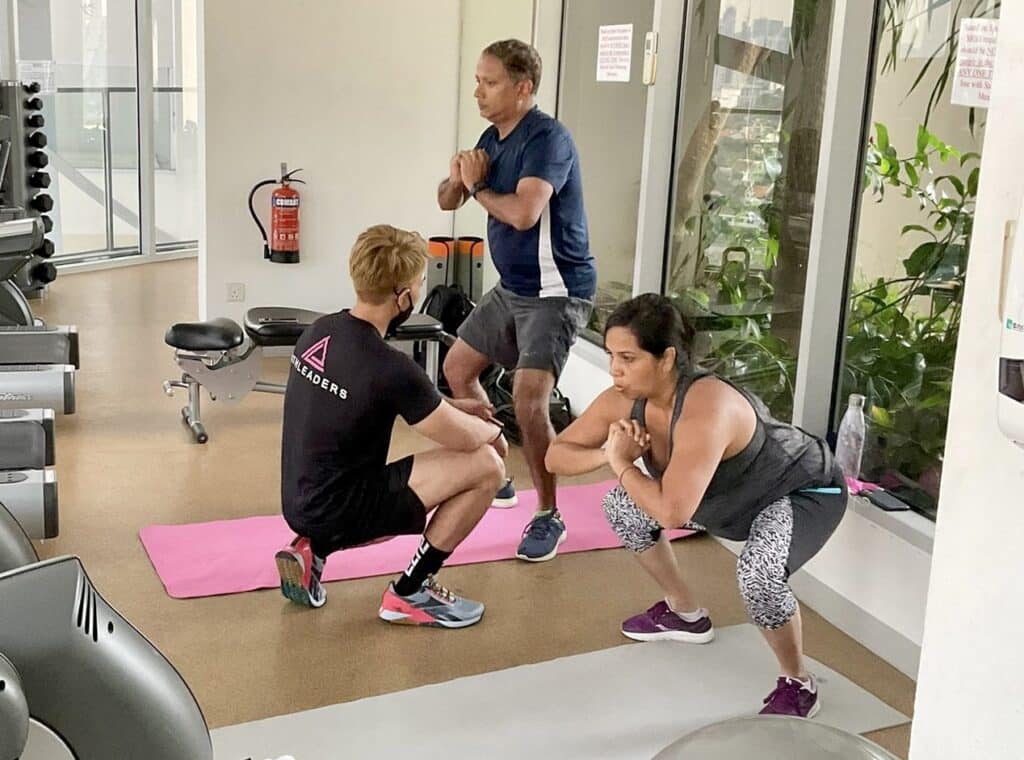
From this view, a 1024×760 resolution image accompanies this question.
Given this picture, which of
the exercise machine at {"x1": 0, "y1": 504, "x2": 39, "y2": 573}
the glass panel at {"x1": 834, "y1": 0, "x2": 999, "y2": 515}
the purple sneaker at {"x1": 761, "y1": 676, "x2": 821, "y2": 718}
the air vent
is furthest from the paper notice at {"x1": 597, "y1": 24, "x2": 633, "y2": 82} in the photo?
the air vent

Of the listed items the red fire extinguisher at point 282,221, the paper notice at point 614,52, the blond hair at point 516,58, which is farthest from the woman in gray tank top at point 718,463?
the red fire extinguisher at point 282,221

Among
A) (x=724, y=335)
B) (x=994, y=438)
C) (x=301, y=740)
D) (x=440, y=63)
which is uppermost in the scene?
(x=440, y=63)

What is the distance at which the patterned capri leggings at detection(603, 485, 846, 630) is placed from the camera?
9.09ft

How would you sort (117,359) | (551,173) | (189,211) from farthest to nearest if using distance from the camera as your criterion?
1. (189,211)
2. (117,359)
3. (551,173)

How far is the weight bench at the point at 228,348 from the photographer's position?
452 centimetres

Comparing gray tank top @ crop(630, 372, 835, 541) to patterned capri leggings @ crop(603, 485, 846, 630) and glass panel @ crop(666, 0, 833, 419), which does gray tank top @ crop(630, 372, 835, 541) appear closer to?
patterned capri leggings @ crop(603, 485, 846, 630)

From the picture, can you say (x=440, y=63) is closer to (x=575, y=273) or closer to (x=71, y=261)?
(x=575, y=273)

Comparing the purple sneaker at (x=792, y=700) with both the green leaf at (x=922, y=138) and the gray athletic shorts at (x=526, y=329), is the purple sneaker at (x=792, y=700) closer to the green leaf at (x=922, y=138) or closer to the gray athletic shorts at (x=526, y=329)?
the gray athletic shorts at (x=526, y=329)

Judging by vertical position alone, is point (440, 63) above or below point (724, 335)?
above

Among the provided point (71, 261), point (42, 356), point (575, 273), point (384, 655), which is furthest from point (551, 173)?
point (71, 261)

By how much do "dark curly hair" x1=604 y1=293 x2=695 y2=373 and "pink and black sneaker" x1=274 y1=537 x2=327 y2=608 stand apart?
1069 mm

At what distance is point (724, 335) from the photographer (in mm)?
4359

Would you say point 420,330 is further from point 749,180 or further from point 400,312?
point 400,312

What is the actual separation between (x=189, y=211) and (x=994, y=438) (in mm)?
8143
